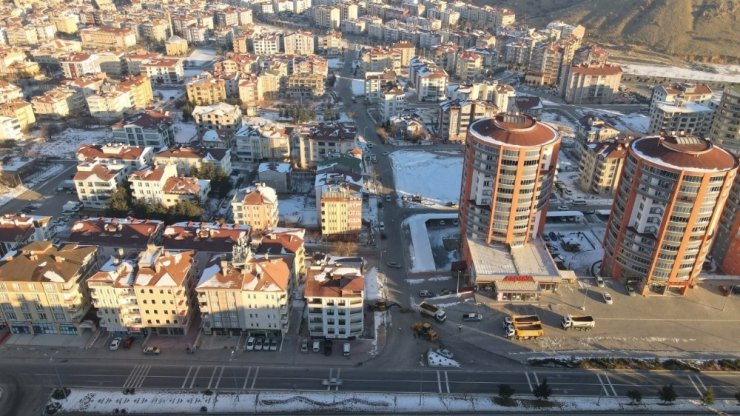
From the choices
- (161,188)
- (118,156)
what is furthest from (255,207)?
(118,156)

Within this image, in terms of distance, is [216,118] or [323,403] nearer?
[323,403]

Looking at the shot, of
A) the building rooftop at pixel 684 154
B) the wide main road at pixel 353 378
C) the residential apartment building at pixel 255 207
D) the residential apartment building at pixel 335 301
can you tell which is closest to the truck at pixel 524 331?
the wide main road at pixel 353 378

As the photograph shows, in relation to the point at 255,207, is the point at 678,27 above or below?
above

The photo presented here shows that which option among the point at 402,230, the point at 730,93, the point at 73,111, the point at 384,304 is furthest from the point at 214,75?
the point at 730,93

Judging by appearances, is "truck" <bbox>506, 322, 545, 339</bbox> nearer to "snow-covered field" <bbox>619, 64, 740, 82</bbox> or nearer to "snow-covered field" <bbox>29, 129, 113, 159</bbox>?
"snow-covered field" <bbox>29, 129, 113, 159</bbox>

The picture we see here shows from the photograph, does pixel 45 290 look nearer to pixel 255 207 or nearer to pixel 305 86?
pixel 255 207

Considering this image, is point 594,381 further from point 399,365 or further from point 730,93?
point 730,93

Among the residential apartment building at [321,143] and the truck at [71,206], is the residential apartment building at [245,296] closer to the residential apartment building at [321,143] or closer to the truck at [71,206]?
the truck at [71,206]

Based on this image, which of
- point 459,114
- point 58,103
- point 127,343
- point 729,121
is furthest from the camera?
point 58,103
